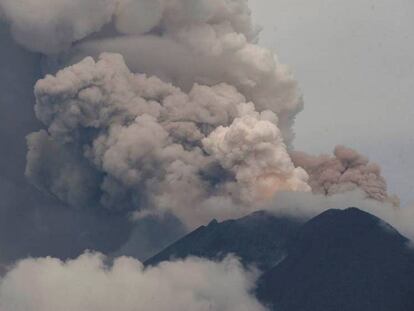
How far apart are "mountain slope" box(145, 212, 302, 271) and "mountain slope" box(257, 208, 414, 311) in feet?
6.90

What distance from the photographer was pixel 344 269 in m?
138

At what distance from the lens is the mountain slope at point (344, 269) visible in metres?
131

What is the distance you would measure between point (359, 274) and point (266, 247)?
54.4ft

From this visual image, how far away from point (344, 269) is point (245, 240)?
15.6 metres

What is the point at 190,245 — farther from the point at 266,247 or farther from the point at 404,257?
the point at 404,257

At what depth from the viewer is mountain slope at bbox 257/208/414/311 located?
131m

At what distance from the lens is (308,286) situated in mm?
136125

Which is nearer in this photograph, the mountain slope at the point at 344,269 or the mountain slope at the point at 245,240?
the mountain slope at the point at 344,269

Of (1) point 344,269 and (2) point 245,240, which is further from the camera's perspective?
(2) point 245,240

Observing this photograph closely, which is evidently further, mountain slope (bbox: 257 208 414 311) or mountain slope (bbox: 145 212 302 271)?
mountain slope (bbox: 145 212 302 271)

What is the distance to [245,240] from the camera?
146 m

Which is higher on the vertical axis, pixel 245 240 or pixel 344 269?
pixel 245 240

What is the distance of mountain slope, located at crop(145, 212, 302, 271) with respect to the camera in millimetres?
145375

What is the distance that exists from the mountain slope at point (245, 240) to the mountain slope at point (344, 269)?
6.90 ft
